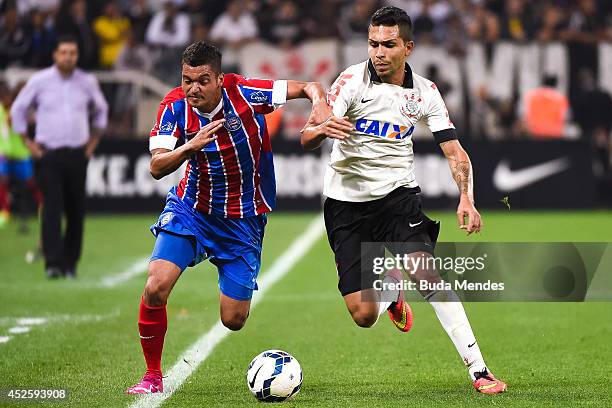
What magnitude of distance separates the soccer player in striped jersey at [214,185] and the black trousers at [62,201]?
540 centimetres

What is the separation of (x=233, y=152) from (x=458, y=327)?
174cm

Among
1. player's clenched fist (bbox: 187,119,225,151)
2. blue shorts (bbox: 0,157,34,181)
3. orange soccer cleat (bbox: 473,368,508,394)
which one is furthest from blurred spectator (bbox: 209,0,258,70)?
orange soccer cleat (bbox: 473,368,508,394)

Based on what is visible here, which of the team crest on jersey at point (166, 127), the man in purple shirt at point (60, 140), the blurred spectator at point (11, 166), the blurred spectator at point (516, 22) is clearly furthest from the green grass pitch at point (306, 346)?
the blurred spectator at point (516, 22)

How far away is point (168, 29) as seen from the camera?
20.7 m

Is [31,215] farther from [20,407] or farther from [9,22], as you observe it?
[20,407]

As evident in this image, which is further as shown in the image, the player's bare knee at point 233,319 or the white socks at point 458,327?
the player's bare knee at point 233,319

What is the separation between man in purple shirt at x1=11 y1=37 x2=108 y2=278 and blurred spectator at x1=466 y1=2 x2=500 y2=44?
9850 mm

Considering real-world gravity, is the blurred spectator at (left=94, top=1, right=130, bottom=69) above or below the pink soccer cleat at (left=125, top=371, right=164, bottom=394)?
above

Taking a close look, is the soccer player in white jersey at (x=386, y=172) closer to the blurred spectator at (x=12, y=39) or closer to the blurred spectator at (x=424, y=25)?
the blurred spectator at (x=12, y=39)

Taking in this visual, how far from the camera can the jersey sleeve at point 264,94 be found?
7254mm

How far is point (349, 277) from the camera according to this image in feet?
23.8

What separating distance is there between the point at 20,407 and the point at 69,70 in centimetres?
671

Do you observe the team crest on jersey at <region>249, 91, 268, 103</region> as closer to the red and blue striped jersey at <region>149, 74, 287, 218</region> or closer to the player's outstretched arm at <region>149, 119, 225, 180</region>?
the red and blue striped jersey at <region>149, 74, 287, 218</region>

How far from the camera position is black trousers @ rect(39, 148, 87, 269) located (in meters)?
12.6
